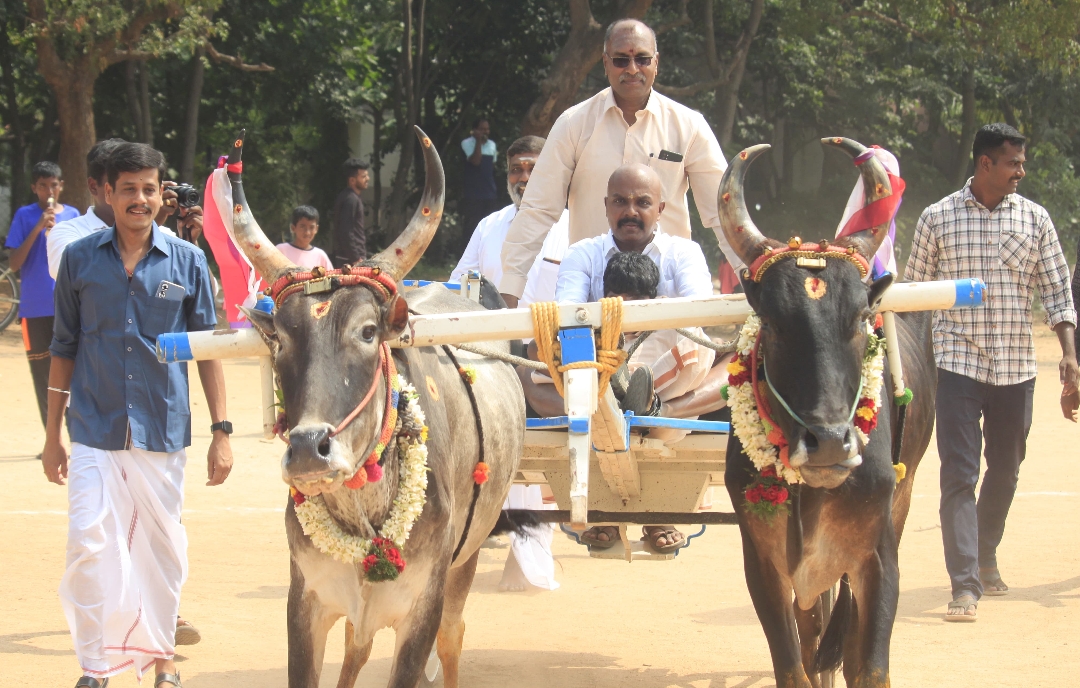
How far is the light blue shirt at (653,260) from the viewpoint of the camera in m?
5.25

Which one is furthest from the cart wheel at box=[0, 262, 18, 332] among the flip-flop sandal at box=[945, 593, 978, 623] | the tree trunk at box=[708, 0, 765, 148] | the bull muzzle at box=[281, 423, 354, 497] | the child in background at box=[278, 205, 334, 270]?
the bull muzzle at box=[281, 423, 354, 497]

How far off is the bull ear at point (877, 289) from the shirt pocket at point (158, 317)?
107 inches

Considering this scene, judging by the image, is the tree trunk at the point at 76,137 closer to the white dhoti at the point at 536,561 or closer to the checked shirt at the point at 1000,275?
the white dhoti at the point at 536,561

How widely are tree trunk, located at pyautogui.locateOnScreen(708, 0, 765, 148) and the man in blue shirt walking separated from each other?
50.1 ft

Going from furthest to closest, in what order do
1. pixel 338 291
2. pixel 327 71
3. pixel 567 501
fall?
pixel 327 71 < pixel 567 501 < pixel 338 291

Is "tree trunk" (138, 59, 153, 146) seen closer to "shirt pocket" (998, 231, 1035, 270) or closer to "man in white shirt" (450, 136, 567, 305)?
"man in white shirt" (450, 136, 567, 305)

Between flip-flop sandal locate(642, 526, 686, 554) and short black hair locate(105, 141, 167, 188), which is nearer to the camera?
short black hair locate(105, 141, 167, 188)

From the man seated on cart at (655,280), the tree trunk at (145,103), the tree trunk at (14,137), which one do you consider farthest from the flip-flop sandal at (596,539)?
the tree trunk at (14,137)

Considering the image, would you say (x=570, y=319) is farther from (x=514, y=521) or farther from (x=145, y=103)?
(x=145, y=103)

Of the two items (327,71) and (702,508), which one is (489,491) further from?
(327,71)

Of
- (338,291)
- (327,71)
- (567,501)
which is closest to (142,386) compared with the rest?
(338,291)

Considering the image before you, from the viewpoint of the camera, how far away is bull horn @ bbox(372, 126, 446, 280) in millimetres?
4020

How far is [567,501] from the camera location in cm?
588

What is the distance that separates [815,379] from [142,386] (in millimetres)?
2652
